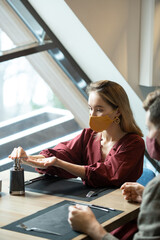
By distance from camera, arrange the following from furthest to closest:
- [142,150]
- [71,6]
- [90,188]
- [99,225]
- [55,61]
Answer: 1. [55,61]
2. [71,6]
3. [142,150]
4. [90,188]
5. [99,225]

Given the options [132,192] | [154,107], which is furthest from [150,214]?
[132,192]

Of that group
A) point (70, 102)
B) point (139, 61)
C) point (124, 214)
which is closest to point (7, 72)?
point (70, 102)

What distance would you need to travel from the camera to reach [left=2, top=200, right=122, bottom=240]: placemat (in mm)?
1902

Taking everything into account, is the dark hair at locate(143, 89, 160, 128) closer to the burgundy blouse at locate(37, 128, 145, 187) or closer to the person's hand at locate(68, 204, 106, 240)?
the person's hand at locate(68, 204, 106, 240)

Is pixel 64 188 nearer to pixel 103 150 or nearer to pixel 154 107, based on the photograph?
pixel 103 150

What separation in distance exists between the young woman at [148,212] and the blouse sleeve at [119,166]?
53 cm

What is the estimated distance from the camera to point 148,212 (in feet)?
5.87

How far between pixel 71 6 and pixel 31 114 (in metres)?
1.05

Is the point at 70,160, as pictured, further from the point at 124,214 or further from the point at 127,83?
the point at 127,83

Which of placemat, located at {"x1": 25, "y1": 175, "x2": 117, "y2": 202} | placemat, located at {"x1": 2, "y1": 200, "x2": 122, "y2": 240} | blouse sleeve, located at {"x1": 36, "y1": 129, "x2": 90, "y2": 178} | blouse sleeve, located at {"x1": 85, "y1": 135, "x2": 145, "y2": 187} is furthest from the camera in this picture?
blouse sleeve, located at {"x1": 36, "y1": 129, "x2": 90, "y2": 178}

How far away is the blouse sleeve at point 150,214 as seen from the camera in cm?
176

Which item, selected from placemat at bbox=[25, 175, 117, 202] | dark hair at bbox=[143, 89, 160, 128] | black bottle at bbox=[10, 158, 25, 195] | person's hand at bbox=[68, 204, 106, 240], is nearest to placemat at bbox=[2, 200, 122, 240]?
person's hand at bbox=[68, 204, 106, 240]

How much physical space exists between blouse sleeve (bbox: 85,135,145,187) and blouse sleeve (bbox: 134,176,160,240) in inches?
28.3

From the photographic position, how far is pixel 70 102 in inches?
162
